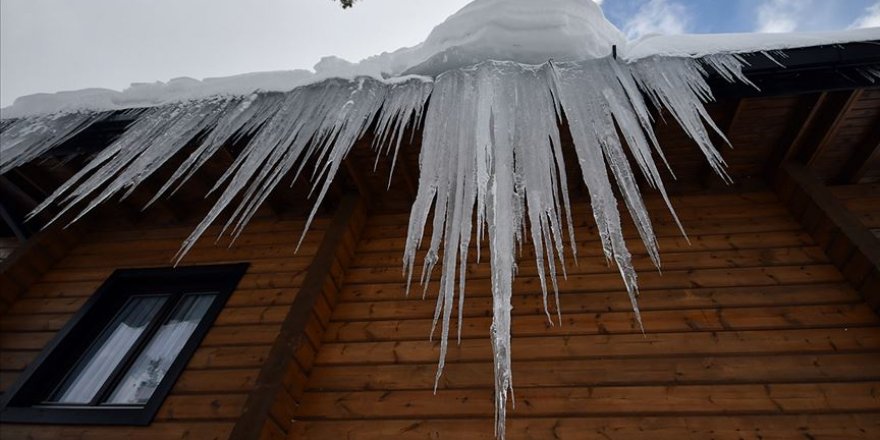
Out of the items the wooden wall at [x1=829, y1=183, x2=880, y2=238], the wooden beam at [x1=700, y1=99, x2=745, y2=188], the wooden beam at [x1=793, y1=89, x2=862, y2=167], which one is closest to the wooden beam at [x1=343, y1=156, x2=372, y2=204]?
the wooden beam at [x1=700, y1=99, x2=745, y2=188]

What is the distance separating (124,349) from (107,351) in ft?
0.36

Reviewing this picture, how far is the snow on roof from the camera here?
199 centimetres

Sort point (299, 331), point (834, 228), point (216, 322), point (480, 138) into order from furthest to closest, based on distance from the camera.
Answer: point (216, 322) < point (834, 228) < point (299, 331) < point (480, 138)

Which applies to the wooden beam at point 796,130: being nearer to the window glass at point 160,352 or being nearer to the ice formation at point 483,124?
the ice formation at point 483,124

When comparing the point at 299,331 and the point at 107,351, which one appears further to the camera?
the point at 107,351

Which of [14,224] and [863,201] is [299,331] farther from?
[863,201]

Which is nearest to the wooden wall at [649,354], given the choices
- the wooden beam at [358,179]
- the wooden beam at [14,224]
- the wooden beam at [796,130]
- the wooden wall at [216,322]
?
the wooden beam at [796,130]

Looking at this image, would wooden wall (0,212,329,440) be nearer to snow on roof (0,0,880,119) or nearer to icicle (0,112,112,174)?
icicle (0,112,112,174)

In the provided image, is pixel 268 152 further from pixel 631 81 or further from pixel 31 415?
pixel 31 415

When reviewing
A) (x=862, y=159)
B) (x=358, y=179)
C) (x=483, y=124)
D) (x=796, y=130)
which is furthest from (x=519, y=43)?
(x=862, y=159)

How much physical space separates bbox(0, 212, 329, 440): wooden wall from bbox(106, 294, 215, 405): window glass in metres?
0.19

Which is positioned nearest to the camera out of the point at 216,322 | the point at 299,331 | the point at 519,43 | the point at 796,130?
the point at 519,43

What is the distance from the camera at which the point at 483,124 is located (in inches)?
65.9

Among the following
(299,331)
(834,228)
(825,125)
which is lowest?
(299,331)
